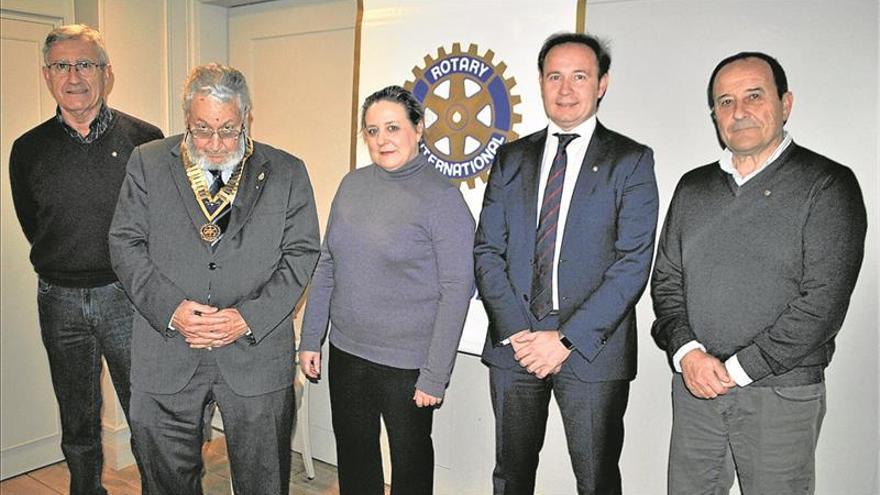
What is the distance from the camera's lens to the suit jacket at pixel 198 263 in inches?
78.6

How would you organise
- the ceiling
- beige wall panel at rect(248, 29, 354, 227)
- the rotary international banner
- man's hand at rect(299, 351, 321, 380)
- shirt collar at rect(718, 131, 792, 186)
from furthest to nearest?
the ceiling < beige wall panel at rect(248, 29, 354, 227) < the rotary international banner < man's hand at rect(299, 351, 321, 380) < shirt collar at rect(718, 131, 792, 186)

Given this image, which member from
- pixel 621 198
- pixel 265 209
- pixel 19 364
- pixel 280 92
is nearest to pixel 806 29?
pixel 621 198

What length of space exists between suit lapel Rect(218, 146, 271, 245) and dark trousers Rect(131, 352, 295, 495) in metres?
0.36

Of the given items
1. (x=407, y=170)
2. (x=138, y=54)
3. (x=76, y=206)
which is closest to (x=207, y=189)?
(x=407, y=170)

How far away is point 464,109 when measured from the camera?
2486 millimetres

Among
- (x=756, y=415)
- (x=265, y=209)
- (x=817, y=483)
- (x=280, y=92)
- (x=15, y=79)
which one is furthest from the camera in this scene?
(x=280, y=92)

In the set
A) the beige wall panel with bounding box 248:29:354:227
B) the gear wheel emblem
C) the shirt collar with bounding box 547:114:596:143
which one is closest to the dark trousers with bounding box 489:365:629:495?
the shirt collar with bounding box 547:114:596:143

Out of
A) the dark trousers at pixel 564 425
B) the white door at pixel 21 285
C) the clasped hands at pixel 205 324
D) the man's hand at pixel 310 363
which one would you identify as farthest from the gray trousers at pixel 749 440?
the white door at pixel 21 285

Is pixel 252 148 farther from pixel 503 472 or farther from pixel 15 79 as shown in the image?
pixel 15 79

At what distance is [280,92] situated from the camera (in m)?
3.32

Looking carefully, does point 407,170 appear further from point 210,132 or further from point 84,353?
point 84,353

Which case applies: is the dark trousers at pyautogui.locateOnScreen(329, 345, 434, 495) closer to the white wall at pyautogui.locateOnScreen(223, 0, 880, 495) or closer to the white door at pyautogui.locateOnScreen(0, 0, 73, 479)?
the white wall at pyautogui.locateOnScreen(223, 0, 880, 495)

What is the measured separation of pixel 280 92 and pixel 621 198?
1.91m

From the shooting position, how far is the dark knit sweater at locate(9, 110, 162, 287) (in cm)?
242
